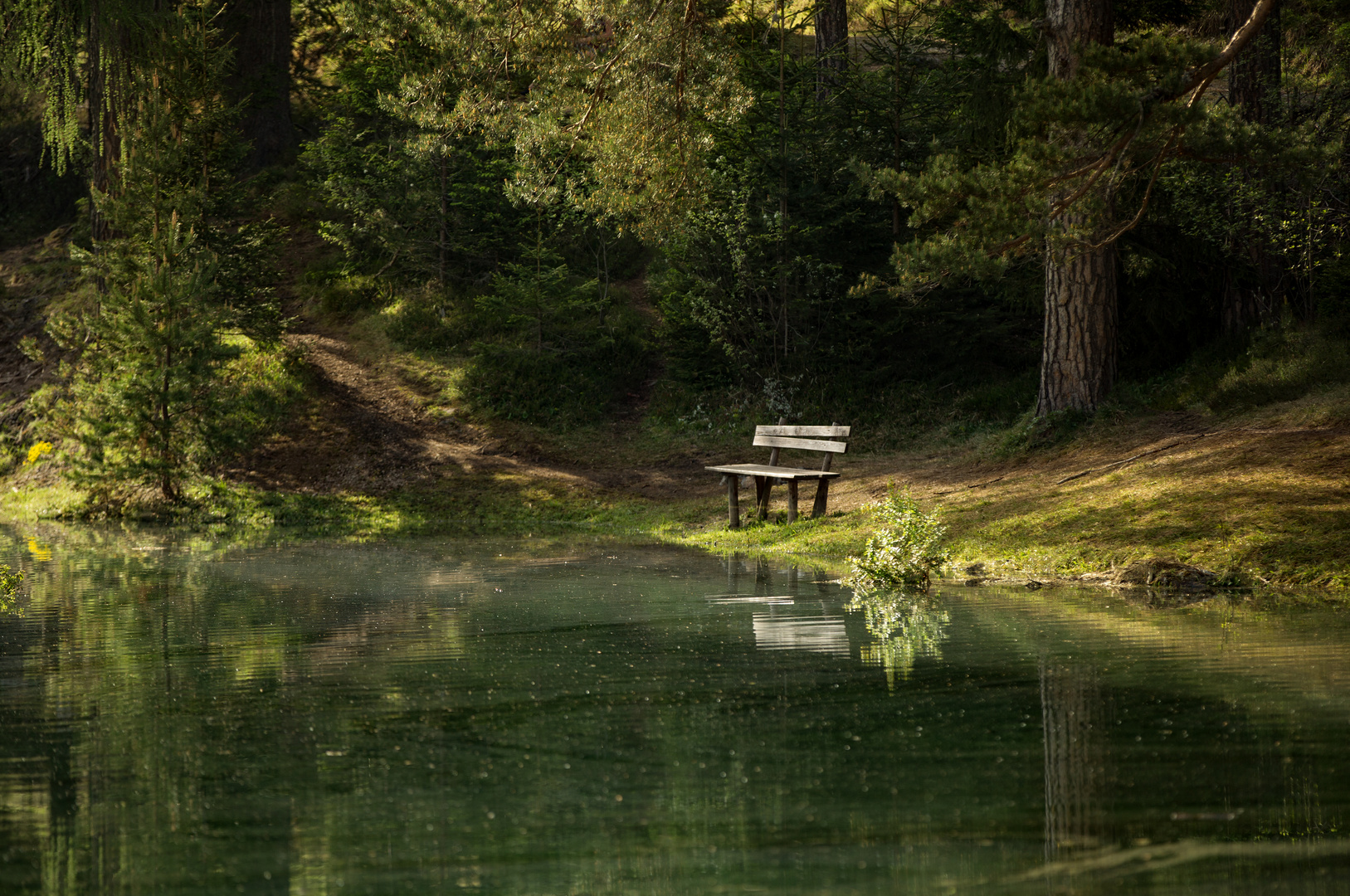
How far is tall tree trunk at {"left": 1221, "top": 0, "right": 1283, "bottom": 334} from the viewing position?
18172 mm

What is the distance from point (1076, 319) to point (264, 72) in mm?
22329

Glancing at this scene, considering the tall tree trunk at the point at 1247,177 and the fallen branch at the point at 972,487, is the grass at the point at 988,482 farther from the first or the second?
the tall tree trunk at the point at 1247,177

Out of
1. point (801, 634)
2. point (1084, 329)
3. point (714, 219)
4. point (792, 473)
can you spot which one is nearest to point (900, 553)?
point (801, 634)

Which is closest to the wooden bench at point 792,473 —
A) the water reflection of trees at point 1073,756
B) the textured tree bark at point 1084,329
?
the textured tree bark at point 1084,329

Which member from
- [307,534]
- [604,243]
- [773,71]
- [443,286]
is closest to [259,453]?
[307,534]

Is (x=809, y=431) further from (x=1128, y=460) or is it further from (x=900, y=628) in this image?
(x=900, y=628)

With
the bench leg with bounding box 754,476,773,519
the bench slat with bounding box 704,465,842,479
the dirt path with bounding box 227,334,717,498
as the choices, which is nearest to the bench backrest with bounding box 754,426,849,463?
the bench slat with bounding box 704,465,842,479

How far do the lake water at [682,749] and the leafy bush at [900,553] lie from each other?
3.59ft

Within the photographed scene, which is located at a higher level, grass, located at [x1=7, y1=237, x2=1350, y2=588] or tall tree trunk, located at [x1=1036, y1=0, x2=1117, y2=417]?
tall tree trunk, located at [x1=1036, y1=0, x2=1117, y2=417]

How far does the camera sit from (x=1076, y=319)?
1759 cm

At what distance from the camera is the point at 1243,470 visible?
1264cm

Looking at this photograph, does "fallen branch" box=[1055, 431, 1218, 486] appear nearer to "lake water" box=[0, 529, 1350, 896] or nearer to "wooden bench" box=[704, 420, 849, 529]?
"wooden bench" box=[704, 420, 849, 529]

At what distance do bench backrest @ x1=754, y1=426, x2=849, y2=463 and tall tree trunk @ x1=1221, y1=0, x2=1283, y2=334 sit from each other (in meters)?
6.52

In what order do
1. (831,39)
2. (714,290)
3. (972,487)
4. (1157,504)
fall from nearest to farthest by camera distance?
(1157,504)
(972,487)
(714,290)
(831,39)
